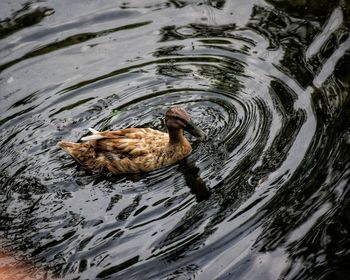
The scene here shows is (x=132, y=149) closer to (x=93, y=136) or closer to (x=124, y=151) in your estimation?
(x=124, y=151)

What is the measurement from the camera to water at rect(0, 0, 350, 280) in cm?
680

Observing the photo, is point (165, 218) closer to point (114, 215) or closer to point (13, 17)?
point (114, 215)

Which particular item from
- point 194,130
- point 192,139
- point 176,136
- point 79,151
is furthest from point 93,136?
point 192,139

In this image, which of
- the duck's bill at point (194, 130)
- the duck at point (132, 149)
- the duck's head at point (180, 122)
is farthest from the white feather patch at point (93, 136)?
the duck's bill at point (194, 130)

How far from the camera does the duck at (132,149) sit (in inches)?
325

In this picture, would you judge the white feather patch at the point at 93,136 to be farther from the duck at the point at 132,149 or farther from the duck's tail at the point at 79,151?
the duck's tail at the point at 79,151

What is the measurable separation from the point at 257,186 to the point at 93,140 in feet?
7.46

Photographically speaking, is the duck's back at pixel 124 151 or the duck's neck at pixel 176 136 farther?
the duck's neck at pixel 176 136

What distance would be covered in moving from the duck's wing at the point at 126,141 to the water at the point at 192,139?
13.5 inches

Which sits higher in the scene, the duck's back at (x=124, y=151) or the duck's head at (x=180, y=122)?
the duck's head at (x=180, y=122)

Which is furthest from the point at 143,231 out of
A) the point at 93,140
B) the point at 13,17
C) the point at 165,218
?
the point at 13,17

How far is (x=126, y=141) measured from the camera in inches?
326

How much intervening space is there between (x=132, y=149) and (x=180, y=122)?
712mm

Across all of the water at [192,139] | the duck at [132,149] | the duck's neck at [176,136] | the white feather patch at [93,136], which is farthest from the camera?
the duck's neck at [176,136]
